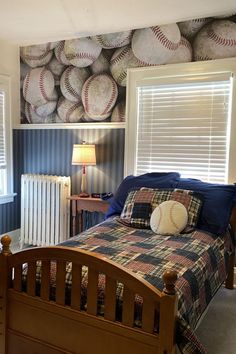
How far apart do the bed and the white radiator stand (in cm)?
140

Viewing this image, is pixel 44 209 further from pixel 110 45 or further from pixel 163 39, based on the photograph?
pixel 163 39

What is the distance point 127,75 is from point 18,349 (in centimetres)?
260

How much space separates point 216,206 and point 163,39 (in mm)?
1704

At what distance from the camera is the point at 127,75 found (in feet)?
10.7

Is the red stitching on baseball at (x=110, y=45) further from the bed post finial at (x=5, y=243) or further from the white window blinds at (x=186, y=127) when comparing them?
the bed post finial at (x=5, y=243)

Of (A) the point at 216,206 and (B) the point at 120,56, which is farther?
(B) the point at 120,56

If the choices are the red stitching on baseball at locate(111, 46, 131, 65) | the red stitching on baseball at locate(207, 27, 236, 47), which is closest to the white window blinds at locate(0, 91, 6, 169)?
the red stitching on baseball at locate(111, 46, 131, 65)

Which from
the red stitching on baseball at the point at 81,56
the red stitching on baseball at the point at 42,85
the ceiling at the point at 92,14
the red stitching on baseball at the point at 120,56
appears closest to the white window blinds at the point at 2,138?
the red stitching on baseball at the point at 42,85

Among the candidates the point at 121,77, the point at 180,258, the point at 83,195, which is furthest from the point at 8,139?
the point at 180,258

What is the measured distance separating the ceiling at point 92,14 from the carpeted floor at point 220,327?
2.43 meters

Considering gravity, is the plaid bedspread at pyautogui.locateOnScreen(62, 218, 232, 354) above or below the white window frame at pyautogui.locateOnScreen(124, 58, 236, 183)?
below

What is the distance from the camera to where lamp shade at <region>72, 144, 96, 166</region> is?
3234 mm

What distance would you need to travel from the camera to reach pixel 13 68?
377cm

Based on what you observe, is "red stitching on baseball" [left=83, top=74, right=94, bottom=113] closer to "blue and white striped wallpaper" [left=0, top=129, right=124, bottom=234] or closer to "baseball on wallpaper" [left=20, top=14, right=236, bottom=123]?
"baseball on wallpaper" [left=20, top=14, right=236, bottom=123]
